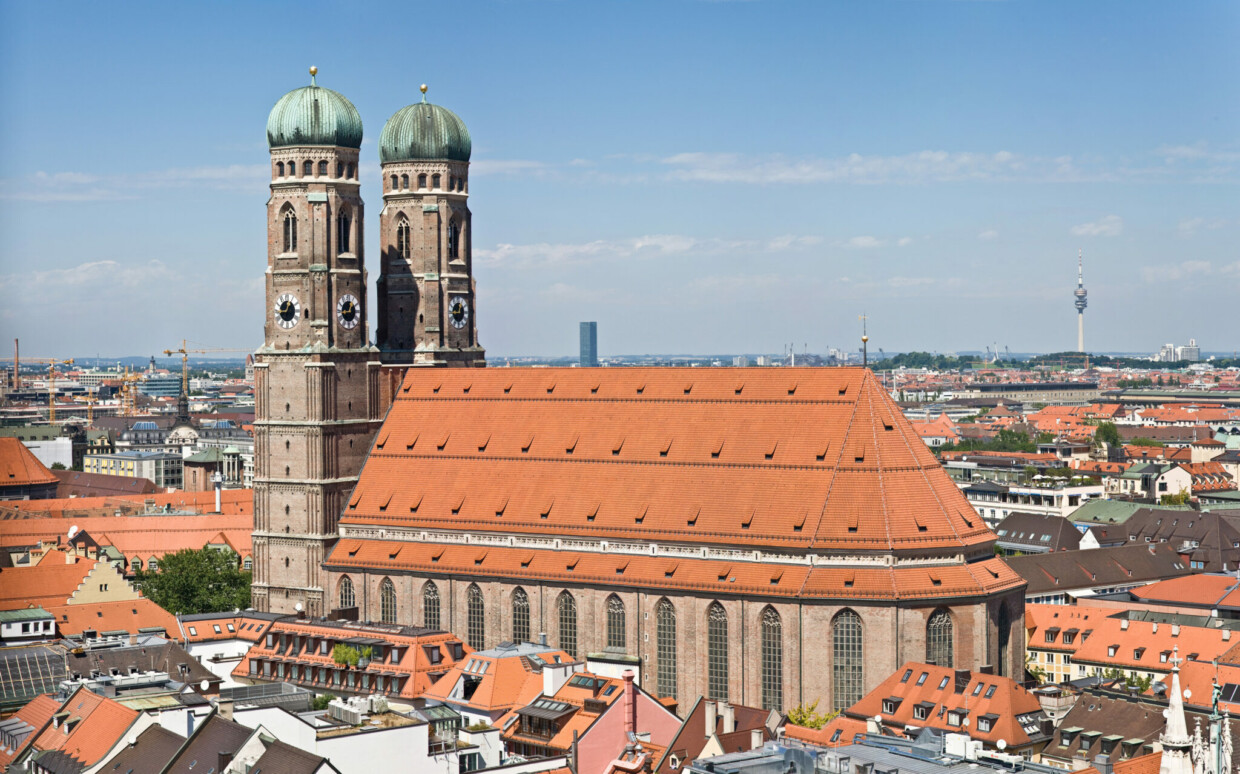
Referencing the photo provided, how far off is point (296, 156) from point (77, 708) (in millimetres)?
45646

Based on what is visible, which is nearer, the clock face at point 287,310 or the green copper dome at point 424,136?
the clock face at point 287,310

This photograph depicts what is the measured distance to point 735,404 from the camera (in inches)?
4050

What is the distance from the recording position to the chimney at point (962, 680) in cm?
8588

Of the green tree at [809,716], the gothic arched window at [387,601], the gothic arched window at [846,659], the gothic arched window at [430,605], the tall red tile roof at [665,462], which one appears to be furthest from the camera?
the gothic arched window at [387,601]

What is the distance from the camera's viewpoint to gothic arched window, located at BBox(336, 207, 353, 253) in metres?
112

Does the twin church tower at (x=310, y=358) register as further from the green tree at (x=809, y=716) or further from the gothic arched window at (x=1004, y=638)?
the gothic arched window at (x=1004, y=638)

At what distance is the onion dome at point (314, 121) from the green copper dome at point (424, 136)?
7025 mm

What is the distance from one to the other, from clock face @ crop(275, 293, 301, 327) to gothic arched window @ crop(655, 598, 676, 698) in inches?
1213

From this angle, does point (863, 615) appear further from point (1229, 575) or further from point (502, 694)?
point (1229, 575)

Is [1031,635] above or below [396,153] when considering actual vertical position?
below

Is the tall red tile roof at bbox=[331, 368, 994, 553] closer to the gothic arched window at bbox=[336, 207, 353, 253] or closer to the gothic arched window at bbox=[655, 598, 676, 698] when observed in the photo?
the gothic arched window at bbox=[655, 598, 676, 698]

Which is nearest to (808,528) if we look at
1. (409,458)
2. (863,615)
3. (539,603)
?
(863,615)

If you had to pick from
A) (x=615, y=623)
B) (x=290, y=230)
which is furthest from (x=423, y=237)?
(x=615, y=623)

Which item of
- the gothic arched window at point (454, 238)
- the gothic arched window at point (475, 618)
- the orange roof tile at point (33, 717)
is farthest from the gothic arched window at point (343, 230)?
the orange roof tile at point (33, 717)
